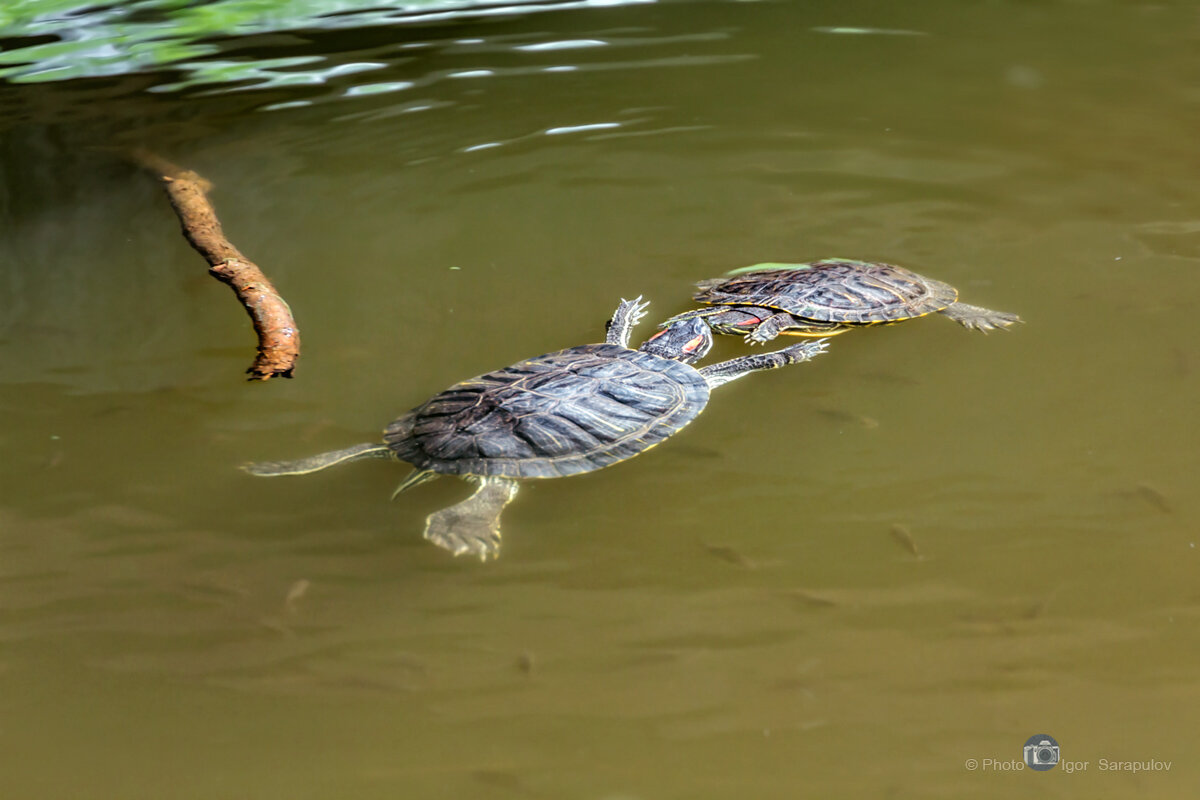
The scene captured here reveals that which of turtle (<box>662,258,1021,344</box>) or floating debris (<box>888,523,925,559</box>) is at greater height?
turtle (<box>662,258,1021,344</box>)

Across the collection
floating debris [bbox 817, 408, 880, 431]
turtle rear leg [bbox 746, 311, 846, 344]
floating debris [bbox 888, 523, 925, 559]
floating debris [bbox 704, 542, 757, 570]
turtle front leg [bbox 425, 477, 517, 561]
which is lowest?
floating debris [bbox 888, 523, 925, 559]

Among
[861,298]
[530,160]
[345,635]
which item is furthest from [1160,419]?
[530,160]

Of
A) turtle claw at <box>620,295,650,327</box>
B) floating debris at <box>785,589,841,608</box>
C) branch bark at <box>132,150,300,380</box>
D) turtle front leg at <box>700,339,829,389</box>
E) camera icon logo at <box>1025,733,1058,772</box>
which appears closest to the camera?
camera icon logo at <box>1025,733,1058,772</box>

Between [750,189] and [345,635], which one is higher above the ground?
[750,189]

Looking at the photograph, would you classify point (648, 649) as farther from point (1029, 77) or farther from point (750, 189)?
point (1029, 77)

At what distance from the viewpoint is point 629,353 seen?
312 cm

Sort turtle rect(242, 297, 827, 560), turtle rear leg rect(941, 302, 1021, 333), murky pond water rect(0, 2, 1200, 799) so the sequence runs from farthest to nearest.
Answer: turtle rear leg rect(941, 302, 1021, 333) → turtle rect(242, 297, 827, 560) → murky pond water rect(0, 2, 1200, 799)

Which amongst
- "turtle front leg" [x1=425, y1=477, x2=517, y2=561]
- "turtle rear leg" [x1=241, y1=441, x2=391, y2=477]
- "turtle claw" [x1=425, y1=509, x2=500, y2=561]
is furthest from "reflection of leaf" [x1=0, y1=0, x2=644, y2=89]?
"turtle claw" [x1=425, y1=509, x2=500, y2=561]

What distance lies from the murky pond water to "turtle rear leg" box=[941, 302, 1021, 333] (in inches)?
2.7

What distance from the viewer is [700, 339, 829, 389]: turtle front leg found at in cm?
319

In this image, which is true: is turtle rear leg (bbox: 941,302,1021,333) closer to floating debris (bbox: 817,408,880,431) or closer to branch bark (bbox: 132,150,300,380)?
floating debris (bbox: 817,408,880,431)

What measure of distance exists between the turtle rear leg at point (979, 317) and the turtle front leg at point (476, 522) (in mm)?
1857

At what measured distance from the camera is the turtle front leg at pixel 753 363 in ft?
10.5

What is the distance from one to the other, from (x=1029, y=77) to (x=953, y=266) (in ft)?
7.66
